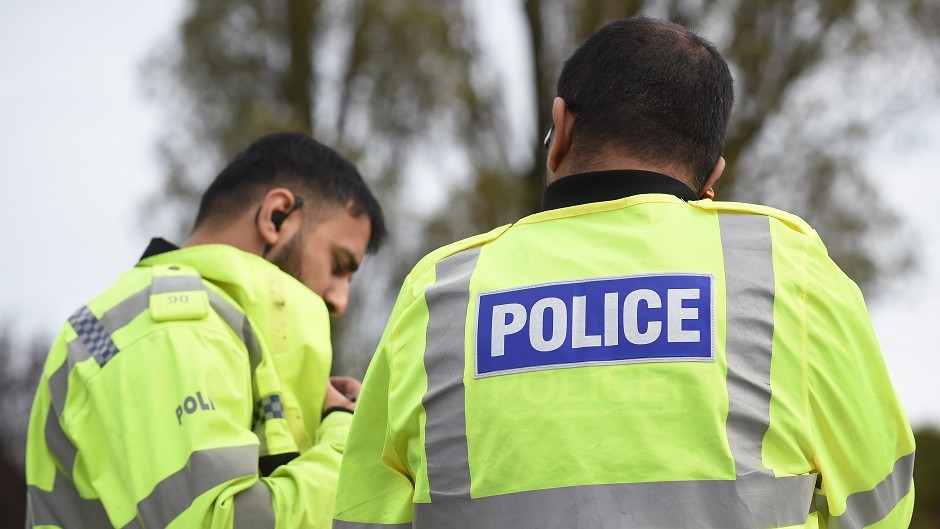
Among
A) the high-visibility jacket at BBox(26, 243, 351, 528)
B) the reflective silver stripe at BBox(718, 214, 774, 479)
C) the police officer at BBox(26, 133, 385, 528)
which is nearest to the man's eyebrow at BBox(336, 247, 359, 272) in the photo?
the police officer at BBox(26, 133, 385, 528)

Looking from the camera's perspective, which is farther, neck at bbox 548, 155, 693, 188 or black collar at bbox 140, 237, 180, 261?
→ black collar at bbox 140, 237, 180, 261

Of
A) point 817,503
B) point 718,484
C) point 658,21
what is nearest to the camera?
point 718,484

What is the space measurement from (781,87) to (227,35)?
6.50 m

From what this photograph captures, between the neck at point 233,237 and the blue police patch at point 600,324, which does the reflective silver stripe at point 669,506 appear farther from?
the neck at point 233,237

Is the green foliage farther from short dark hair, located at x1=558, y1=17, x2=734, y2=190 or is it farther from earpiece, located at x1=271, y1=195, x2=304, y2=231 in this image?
short dark hair, located at x1=558, y1=17, x2=734, y2=190

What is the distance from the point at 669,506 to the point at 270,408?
138cm

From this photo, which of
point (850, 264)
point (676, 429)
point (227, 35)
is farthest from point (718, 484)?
point (227, 35)

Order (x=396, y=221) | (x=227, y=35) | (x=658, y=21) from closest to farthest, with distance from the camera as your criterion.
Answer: (x=658, y=21)
(x=396, y=221)
(x=227, y=35)

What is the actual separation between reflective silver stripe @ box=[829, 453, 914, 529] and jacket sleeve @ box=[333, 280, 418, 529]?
0.79 m

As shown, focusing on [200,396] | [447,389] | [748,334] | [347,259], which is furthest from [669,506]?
[347,259]

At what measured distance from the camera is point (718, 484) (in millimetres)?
1952

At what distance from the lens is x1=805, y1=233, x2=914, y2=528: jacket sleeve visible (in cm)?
204

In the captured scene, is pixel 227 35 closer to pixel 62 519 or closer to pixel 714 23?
pixel 714 23

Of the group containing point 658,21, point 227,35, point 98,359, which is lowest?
point 98,359
